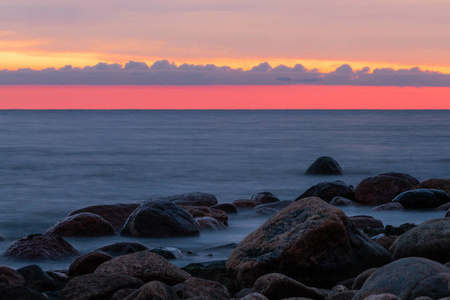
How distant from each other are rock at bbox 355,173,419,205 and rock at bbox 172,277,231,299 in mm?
8361

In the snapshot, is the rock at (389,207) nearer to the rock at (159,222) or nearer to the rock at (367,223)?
the rock at (367,223)

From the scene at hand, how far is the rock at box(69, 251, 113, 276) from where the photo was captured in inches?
285

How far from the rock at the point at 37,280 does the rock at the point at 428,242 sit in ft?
12.0

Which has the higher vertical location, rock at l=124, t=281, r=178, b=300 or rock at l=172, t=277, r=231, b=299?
rock at l=124, t=281, r=178, b=300

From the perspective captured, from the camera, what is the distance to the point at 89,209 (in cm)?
1129

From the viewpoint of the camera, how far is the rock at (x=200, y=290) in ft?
19.0

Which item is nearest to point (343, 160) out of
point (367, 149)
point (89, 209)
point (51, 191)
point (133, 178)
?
point (367, 149)

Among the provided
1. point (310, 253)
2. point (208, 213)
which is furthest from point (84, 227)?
point (310, 253)

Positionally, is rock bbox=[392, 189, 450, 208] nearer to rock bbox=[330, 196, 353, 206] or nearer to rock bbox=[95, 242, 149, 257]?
rock bbox=[330, 196, 353, 206]

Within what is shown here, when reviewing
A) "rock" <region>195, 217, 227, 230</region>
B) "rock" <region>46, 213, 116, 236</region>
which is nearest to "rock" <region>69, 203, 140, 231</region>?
"rock" <region>46, 213, 116, 236</region>

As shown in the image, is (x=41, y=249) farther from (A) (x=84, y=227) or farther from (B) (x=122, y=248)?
(A) (x=84, y=227)

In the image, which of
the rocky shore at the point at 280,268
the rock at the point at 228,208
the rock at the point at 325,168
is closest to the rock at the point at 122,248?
the rocky shore at the point at 280,268

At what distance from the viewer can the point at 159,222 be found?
995 cm

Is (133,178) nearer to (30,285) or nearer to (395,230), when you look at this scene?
(395,230)
